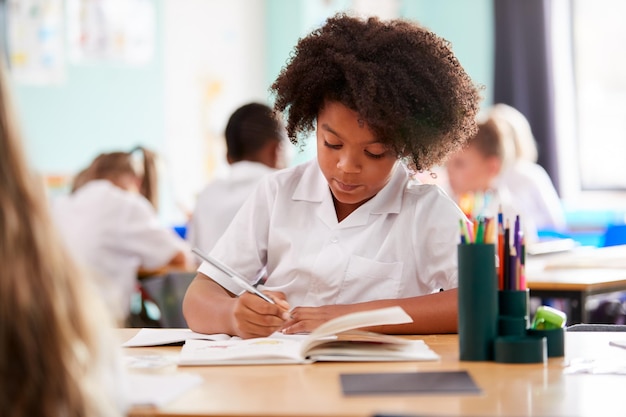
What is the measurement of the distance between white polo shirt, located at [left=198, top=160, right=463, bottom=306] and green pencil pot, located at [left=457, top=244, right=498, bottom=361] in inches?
15.9

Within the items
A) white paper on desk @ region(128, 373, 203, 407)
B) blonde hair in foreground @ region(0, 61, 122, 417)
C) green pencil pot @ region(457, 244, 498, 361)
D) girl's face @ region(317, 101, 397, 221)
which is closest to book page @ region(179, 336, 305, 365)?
white paper on desk @ region(128, 373, 203, 407)

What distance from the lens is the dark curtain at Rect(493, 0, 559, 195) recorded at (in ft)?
22.1

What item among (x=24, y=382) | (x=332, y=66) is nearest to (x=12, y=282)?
(x=24, y=382)

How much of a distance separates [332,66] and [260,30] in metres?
5.17

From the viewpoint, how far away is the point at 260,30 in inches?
276

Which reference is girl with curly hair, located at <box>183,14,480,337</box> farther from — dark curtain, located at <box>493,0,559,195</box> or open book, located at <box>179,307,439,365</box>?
dark curtain, located at <box>493,0,559,195</box>

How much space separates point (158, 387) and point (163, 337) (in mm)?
462

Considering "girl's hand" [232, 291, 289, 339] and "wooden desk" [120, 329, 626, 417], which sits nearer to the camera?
"wooden desk" [120, 329, 626, 417]

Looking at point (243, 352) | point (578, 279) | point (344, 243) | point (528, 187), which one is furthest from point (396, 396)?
point (528, 187)

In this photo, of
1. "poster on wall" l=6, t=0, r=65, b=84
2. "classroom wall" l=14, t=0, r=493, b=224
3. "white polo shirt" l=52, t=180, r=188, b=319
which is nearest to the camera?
"white polo shirt" l=52, t=180, r=188, b=319

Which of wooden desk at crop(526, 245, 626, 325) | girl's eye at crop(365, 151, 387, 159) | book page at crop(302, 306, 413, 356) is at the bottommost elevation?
wooden desk at crop(526, 245, 626, 325)

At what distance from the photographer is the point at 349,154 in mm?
1894

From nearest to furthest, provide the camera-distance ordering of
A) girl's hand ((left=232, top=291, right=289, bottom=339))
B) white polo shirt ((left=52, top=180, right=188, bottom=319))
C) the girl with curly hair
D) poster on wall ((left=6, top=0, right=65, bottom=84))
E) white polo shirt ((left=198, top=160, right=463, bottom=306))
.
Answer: girl's hand ((left=232, top=291, right=289, bottom=339)), the girl with curly hair, white polo shirt ((left=198, top=160, right=463, bottom=306)), white polo shirt ((left=52, top=180, right=188, bottom=319)), poster on wall ((left=6, top=0, right=65, bottom=84))

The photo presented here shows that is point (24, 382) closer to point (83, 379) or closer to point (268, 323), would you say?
point (83, 379)
